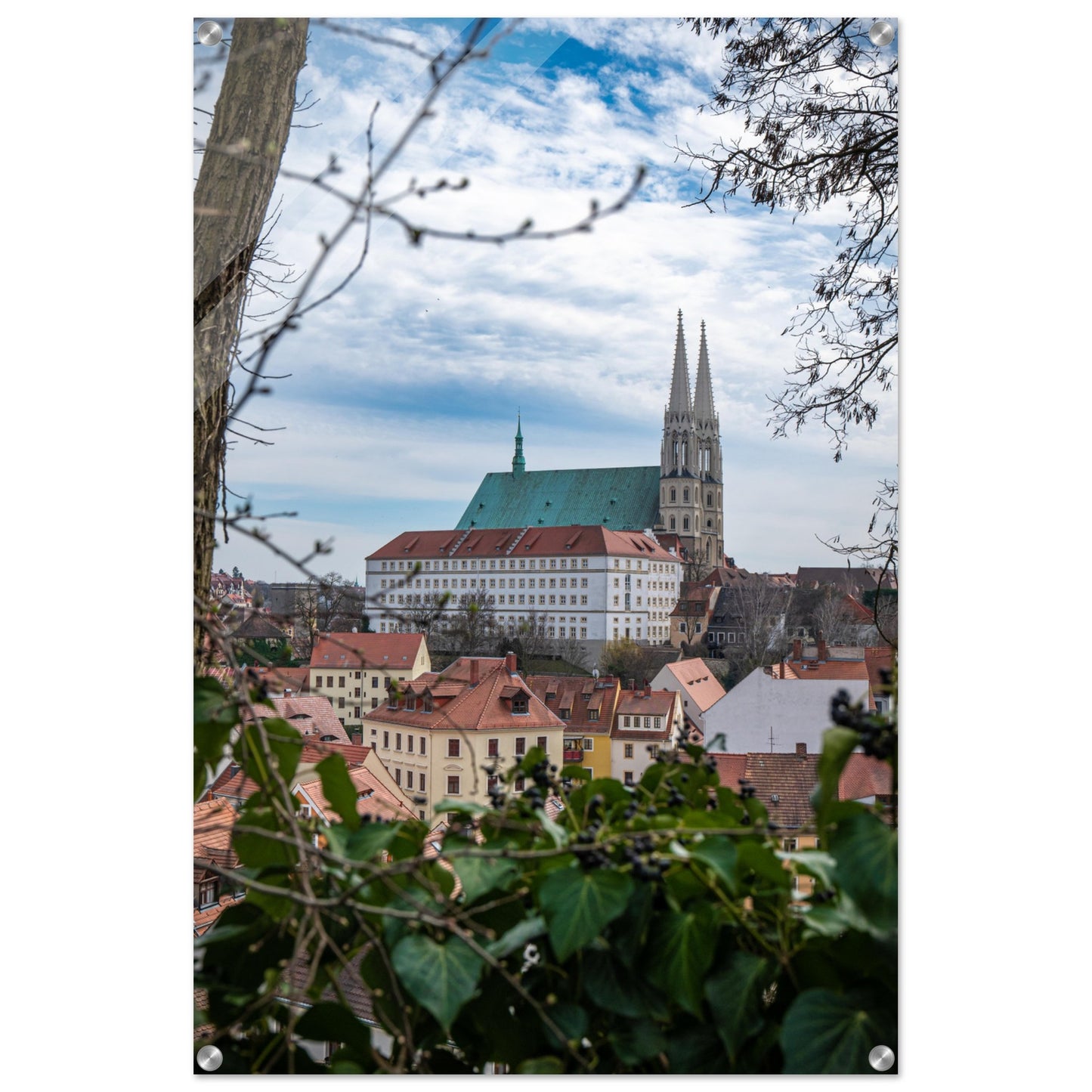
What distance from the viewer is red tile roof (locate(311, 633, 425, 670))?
1456mm

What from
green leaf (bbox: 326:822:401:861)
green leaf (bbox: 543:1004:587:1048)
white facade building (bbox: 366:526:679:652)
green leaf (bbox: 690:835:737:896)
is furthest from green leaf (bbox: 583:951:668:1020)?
white facade building (bbox: 366:526:679:652)

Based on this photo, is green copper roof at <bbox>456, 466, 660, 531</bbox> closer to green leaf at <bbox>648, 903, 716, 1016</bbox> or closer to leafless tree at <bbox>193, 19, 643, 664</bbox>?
leafless tree at <bbox>193, 19, 643, 664</bbox>

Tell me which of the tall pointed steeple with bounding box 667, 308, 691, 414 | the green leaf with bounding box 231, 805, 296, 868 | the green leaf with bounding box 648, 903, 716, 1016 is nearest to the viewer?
the green leaf with bounding box 648, 903, 716, 1016

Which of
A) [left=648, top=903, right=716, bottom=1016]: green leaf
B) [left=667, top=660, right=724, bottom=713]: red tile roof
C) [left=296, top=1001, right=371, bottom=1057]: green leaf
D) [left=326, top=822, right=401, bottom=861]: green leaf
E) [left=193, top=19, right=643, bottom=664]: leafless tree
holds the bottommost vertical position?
[left=296, top=1001, right=371, bottom=1057]: green leaf

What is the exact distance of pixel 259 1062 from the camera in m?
1.05

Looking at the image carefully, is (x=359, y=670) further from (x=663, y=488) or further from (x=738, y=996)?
(x=738, y=996)

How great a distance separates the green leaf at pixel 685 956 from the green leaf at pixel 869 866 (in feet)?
0.45

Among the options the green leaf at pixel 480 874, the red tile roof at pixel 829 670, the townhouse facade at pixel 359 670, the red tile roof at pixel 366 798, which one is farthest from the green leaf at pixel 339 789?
the red tile roof at pixel 829 670

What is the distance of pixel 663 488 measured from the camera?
1.59m

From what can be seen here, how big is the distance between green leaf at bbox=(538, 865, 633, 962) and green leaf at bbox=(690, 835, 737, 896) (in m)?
0.07

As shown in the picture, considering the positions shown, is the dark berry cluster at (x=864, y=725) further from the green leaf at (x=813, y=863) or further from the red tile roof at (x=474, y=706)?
the red tile roof at (x=474, y=706)

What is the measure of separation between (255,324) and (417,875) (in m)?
0.91
